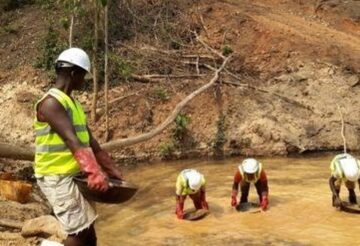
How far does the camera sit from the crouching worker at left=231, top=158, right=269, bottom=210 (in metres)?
A: 9.41

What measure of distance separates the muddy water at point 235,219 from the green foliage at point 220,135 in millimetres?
2073

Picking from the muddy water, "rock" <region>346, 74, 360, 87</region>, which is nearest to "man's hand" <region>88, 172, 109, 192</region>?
the muddy water

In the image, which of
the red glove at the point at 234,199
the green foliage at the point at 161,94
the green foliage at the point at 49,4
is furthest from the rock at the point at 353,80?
the green foliage at the point at 49,4

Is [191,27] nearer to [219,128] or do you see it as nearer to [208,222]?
[219,128]

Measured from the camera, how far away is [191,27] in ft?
60.5

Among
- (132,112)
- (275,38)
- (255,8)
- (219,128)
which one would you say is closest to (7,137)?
(132,112)

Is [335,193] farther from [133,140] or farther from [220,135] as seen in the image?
[220,135]

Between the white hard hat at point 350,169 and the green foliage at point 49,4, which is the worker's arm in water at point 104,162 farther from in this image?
the green foliage at point 49,4

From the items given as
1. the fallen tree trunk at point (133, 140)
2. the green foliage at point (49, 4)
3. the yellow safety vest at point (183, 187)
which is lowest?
the yellow safety vest at point (183, 187)

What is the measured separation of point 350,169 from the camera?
9.05 metres

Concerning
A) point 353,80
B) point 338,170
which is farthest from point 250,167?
point 353,80

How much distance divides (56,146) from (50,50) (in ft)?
43.4

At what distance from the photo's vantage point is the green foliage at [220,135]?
14695 millimetres

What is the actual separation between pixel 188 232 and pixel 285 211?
1.72m
